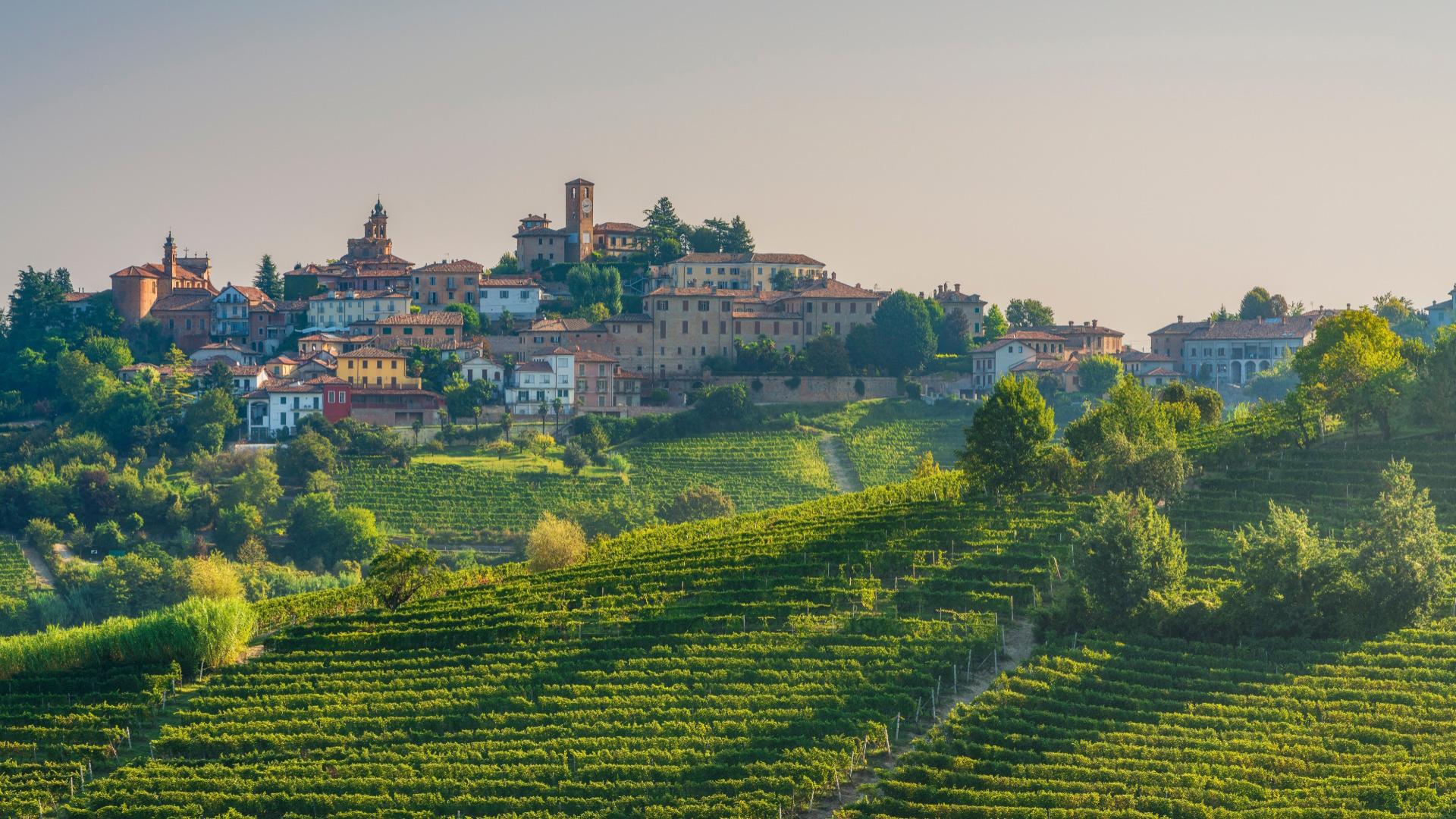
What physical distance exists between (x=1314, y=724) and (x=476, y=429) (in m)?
55.1

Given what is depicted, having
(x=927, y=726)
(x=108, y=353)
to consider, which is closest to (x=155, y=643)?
(x=927, y=726)

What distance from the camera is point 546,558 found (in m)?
53.3

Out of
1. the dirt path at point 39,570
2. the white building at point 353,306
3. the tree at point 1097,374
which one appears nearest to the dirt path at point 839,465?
the tree at point 1097,374

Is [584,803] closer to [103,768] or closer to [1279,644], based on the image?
[103,768]

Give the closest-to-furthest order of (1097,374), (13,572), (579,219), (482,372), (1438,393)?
(1438,393), (13,572), (1097,374), (482,372), (579,219)

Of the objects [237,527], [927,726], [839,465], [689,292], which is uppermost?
[689,292]

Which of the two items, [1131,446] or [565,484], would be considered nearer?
[1131,446]

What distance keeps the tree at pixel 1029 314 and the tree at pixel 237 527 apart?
1795 inches

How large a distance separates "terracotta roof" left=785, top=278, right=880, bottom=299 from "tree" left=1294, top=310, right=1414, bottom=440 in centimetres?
→ 3682

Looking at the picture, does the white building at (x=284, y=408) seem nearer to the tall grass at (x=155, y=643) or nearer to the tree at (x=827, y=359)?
the tree at (x=827, y=359)

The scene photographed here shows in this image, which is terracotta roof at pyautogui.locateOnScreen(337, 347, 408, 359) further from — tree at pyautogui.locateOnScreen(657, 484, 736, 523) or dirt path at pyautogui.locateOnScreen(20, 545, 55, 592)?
tree at pyautogui.locateOnScreen(657, 484, 736, 523)

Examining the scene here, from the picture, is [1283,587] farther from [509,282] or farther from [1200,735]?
[509,282]

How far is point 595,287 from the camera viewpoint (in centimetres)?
9812

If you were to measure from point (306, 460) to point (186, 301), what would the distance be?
3047 centimetres
